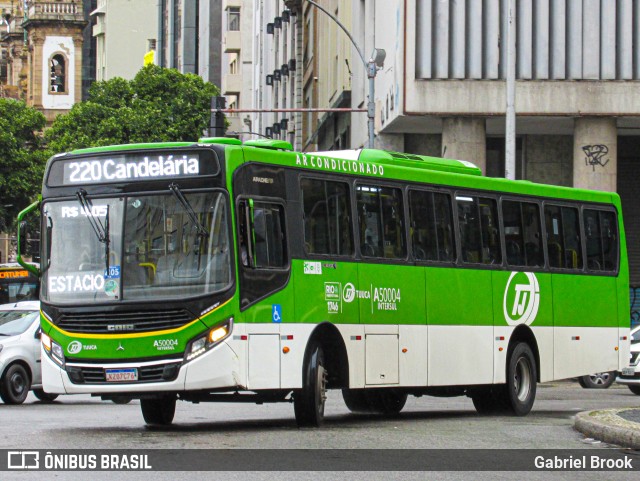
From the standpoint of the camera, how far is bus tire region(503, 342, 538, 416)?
20125 mm

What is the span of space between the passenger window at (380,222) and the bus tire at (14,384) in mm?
8644

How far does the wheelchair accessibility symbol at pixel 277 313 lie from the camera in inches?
618

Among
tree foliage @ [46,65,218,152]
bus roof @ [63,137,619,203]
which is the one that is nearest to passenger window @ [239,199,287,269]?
bus roof @ [63,137,619,203]

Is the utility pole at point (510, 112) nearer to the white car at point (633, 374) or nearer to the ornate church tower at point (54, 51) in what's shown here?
the white car at point (633, 374)

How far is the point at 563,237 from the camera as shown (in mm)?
21281

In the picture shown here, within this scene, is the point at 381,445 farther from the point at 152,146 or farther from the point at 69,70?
the point at 69,70

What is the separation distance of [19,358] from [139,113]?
55015 millimetres

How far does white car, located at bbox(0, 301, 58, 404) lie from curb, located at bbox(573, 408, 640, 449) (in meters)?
10.7

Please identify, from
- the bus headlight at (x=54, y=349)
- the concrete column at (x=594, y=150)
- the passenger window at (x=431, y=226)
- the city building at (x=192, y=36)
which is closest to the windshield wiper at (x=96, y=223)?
the bus headlight at (x=54, y=349)

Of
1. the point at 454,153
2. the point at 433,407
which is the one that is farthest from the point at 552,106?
the point at 433,407

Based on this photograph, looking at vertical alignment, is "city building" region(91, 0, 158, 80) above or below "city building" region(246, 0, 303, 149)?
above

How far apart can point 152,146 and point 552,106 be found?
23.3 metres

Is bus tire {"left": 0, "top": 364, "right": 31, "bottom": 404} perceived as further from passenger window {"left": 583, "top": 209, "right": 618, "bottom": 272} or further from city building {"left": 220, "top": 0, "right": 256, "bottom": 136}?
city building {"left": 220, "top": 0, "right": 256, "bottom": 136}

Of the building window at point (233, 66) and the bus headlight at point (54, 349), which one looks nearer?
the bus headlight at point (54, 349)
